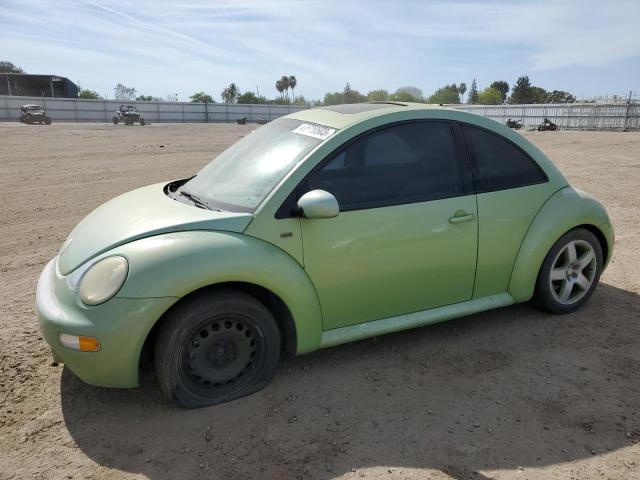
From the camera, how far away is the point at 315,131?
345 cm

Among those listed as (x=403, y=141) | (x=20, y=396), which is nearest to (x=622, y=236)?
(x=403, y=141)

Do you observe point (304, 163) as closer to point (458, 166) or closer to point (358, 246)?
point (358, 246)

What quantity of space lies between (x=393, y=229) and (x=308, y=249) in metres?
0.60

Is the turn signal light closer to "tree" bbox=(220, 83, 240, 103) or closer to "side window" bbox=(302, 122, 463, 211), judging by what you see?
"side window" bbox=(302, 122, 463, 211)

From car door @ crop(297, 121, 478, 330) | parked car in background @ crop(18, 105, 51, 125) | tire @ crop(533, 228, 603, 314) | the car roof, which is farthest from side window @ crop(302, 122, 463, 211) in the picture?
parked car in background @ crop(18, 105, 51, 125)

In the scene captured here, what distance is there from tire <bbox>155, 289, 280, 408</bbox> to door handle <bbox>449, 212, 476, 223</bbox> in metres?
1.43

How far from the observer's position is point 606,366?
3.45m

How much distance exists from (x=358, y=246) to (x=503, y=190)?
132 centimetres

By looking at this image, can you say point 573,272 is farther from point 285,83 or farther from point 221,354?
point 285,83

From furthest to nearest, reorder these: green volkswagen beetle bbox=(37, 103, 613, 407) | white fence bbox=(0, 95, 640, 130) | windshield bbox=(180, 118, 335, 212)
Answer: white fence bbox=(0, 95, 640, 130), windshield bbox=(180, 118, 335, 212), green volkswagen beetle bbox=(37, 103, 613, 407)

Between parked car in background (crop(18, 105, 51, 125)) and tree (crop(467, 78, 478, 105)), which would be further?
tree (crop(467, 78, 478, 105))

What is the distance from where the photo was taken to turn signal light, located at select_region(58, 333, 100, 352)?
2686 mm

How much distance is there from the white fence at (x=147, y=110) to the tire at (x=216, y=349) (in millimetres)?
44395

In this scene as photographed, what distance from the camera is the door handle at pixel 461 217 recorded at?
3.49 meters
